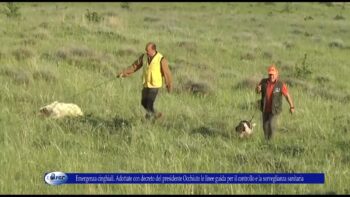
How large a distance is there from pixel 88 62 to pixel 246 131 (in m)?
7.11

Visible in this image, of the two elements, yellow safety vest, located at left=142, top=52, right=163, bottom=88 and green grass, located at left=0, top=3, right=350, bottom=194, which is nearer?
green grass, located at left=0, top=3, right=350, bottom=194

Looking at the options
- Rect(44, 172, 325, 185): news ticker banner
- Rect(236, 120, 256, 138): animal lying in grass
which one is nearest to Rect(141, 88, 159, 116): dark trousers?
Rect(236, 120, 256, 138): animal lying in grass

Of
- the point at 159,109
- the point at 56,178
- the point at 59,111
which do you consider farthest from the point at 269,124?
the point at 56,178

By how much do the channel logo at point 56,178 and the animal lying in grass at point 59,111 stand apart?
2.83 metres

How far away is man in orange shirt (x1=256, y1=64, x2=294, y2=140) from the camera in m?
8.21

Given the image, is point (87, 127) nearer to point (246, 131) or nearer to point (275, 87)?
point (246, 131)

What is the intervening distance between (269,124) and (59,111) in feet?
11.0

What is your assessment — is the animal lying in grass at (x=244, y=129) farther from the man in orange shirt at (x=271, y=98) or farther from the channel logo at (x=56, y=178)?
the channel logo at (x=56, y=178)

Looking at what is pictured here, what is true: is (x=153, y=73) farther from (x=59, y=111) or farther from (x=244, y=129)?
(x=244, y=129)

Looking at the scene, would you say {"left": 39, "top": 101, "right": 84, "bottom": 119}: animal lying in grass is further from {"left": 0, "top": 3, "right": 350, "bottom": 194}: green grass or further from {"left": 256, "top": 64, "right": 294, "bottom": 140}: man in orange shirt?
{"left": 256, "top": 64, "right": 294, "bottom": 140}: man in orange shirt

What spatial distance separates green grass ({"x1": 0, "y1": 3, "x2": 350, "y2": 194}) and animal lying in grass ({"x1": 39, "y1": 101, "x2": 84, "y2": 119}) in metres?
0.24

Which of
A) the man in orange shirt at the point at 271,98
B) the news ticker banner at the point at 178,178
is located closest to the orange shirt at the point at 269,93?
the man in orange shirt at the point at 271,98

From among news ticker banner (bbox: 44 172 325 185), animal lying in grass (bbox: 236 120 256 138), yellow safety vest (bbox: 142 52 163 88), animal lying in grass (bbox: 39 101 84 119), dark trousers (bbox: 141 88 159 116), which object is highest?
yellow safety vest (bbox: 142 52 163 88)

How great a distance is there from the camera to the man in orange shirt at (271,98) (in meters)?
8.21
